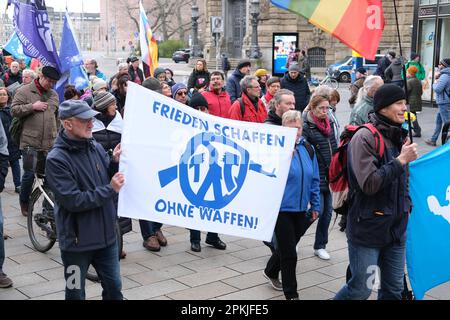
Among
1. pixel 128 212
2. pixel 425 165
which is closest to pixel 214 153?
pixel 128 212

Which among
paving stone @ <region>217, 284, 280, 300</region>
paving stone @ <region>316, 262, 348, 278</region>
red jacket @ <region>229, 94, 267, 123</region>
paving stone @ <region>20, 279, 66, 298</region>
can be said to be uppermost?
red jacket @ <region>229, 94, 267, 123</region>

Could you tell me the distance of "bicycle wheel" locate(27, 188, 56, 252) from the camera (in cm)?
681


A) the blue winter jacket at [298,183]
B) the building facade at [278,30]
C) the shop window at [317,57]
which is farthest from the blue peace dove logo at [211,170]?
the shop window at [317,57]

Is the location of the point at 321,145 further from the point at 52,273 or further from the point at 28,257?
the point at 28,257

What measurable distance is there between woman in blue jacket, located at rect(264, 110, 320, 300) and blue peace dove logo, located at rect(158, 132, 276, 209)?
0.45 meters

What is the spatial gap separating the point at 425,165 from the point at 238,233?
1470 mm

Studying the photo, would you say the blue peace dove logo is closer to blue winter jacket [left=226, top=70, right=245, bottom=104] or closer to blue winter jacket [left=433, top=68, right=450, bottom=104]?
blue winter jacket [left=226, top=70, right=245, bottom=104]

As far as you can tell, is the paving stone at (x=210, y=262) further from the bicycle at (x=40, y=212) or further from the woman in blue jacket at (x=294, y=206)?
the bicycle at (x=40, y=212)

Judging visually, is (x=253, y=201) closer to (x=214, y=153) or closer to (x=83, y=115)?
(x=214, y=153)

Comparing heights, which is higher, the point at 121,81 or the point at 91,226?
the point at 121,81

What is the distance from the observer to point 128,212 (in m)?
4.69

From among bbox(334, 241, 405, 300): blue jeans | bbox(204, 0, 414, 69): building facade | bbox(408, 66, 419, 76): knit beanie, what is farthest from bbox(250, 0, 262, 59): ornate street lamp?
bbox(334, 241, 405, 300): blue jeans

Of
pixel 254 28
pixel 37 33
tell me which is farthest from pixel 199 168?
pixel 254 28

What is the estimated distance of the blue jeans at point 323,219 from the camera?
6.71m
